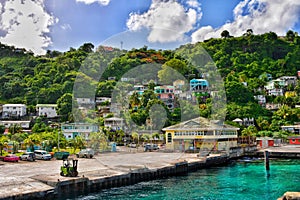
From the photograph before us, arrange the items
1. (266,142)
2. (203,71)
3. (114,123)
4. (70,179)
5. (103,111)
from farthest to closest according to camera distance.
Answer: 1. (203,71)
2. (103,111)
3. (114,123)
4. (266,142)
5. (70,179)

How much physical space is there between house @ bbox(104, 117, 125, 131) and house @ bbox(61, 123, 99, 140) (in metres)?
2.71

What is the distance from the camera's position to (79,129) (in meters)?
42.8

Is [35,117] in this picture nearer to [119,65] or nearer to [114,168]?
[119,65]

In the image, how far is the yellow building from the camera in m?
32.2

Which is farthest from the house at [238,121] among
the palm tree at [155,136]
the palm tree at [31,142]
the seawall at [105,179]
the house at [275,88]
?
the palm tree at [31,142]

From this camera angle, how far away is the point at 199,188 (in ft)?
58.3

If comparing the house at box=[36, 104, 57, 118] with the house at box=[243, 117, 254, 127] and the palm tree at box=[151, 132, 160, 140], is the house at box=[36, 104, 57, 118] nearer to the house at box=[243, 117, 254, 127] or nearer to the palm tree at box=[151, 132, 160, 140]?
the palm tree at box=[151, 132, 160, 140]

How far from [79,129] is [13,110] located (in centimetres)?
2222

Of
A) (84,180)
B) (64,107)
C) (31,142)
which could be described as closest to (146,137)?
(31,142)

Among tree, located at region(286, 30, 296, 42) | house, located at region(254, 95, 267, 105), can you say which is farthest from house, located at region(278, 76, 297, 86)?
tree, located at region(286, 30, 296, 42)

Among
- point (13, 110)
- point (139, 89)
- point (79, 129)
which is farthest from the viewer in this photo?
point (13, 110)

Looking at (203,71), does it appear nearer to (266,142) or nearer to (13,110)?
(266,142)

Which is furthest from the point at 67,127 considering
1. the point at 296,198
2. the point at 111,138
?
the point at 296,198

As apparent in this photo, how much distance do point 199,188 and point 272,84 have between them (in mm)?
55757
